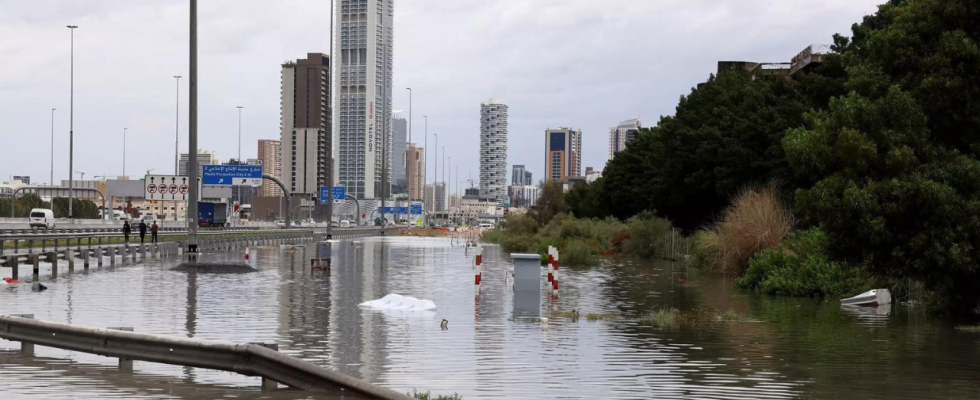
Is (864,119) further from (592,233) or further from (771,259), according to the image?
(592,233)

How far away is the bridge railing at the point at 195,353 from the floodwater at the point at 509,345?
21 centimetres

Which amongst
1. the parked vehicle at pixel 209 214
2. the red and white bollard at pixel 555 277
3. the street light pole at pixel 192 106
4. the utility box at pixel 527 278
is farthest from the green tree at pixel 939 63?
the parked vehicle at pixel 209 214

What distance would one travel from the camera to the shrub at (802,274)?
1138 inches

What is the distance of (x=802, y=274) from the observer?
1169 inches

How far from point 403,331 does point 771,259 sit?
16.3m

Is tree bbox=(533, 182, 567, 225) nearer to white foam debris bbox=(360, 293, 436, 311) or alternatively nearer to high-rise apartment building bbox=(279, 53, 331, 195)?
high-rise apartment building bbox=(279, 53, 331, 195)

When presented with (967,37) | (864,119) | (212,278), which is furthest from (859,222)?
(212,278)

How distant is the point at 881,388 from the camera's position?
12.1m

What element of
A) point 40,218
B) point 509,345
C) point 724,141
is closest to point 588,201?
point 724,141

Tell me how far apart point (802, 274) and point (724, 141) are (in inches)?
1091

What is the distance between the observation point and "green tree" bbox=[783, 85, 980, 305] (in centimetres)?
1955

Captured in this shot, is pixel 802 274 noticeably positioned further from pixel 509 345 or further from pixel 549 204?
pixel 549 204

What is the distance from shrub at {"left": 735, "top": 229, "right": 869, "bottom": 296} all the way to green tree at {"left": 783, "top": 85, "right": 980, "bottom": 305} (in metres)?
6.93

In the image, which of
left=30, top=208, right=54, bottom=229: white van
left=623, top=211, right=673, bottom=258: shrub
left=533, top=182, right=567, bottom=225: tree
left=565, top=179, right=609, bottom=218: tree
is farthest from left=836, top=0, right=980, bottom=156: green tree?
left=565, top=179, right=609, bottom=218: tree
